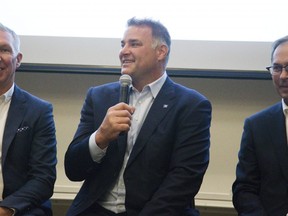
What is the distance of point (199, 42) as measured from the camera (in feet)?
7.41

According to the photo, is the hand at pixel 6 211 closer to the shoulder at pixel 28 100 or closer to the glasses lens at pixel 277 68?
the shoulder at pixel 28 100

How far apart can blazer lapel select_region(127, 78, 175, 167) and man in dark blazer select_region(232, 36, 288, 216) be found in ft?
1.30

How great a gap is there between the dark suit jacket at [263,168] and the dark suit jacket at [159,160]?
197 millimetres

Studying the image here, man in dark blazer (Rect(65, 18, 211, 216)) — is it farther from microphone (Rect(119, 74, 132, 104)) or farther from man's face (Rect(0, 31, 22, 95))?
man's face (Rect(0, 31, 22, 95))

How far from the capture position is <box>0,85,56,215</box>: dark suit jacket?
1.79 meters

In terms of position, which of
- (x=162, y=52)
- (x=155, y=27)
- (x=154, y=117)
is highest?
(x=155, y=27)

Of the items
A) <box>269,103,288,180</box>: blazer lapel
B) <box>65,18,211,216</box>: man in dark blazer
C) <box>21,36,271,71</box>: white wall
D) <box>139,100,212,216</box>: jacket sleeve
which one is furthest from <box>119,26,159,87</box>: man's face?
<box>269,103,288,180</box>: blazer lapel

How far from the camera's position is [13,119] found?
72.2 inches

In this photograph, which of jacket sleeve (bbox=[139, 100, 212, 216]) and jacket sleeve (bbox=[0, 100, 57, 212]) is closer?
jacket sleeve (bbox=[139, 100, 212, 216])

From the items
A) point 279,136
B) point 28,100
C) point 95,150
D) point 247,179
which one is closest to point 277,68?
point 279,136

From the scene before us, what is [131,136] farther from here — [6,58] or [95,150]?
[6,58]

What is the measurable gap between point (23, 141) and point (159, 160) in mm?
636

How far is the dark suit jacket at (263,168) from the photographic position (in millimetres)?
1715

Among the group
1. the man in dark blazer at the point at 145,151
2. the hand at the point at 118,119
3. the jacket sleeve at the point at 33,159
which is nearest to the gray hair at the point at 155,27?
the man in dark blazer at the point at 145,151
